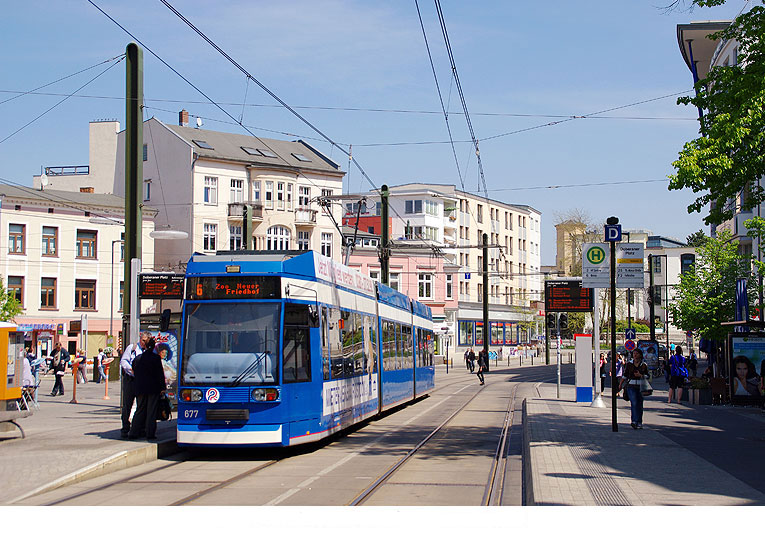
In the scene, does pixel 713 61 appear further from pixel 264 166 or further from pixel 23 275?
pixel 23 275

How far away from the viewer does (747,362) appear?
2597 cm

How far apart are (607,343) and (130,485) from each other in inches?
3142

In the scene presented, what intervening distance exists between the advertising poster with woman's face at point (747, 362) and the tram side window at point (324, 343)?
14787 millimetres

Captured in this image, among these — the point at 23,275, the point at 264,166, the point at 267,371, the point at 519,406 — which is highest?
the point at 264,166

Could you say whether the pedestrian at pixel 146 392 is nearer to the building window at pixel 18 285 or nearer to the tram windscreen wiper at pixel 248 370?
the tram windscreen wiper at pixel 248 370

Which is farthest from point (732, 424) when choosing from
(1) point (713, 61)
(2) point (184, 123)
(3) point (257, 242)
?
(2) point (184, 123)

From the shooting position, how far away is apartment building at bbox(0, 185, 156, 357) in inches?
2250

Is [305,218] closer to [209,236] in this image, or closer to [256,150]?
[256,150]

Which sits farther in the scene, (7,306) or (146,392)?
(7,306)

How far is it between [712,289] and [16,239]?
41496mm

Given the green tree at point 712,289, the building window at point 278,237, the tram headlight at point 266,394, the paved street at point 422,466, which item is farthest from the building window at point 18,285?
the tram headlight at point 266,394

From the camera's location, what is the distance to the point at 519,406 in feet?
96.3

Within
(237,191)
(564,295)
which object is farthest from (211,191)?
(564,295)

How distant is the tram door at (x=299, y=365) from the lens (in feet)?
47.4
